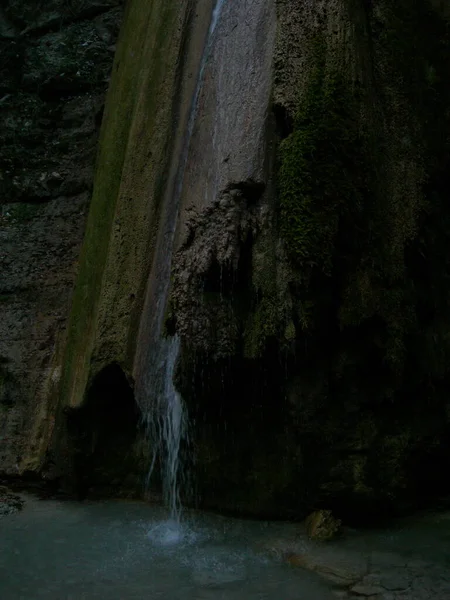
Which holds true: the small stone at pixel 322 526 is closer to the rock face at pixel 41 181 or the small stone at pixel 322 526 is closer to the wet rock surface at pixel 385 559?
the wet rock surface at pixel 385 559

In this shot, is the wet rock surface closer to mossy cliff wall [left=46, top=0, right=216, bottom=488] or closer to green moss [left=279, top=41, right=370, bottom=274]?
green moss [left=279, top=41, right=370, bottom=274]

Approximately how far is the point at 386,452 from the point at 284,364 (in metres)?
0.83

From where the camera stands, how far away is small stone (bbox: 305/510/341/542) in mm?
4180

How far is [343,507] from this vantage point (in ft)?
14.6

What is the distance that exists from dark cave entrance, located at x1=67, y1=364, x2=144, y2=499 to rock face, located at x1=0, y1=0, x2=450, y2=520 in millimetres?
35

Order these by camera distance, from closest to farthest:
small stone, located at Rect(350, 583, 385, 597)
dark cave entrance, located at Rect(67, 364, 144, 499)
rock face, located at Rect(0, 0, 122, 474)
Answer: small stone, located at Rect(350, 583, 385, 597) → dark cave entrance, located at Rect(67, 364, 144, 499) → rock face, located at Rect(0, 0, 122, 474)

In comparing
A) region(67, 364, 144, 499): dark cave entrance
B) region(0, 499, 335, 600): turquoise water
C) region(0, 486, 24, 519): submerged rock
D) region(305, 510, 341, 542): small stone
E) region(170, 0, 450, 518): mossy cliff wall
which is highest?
region(170, 0, 450, 518): mossy cliff wall

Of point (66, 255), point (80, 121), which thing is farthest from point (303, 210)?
point (80, 121)

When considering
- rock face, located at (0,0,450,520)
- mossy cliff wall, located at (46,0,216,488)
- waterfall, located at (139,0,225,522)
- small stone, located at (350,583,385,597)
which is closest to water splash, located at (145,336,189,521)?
waterfall, located at (139,0,225,522)

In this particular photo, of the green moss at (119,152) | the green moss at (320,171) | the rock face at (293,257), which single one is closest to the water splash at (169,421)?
the rock face at (293,257)

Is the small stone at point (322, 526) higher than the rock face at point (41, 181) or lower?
lower

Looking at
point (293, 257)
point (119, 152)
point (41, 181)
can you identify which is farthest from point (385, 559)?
point (41, 181)

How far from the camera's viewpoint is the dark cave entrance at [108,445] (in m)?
5.16

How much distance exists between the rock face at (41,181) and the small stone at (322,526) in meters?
2.12
